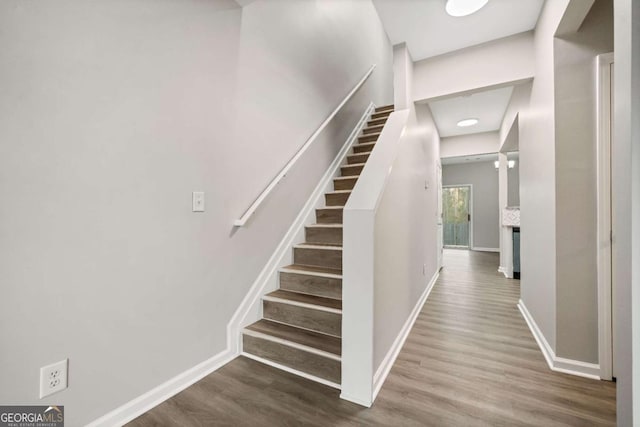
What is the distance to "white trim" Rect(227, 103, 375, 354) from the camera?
6.52 ft

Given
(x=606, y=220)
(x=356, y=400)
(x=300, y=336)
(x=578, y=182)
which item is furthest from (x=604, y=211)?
(x=300, y=336)

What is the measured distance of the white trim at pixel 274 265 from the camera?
199 cm

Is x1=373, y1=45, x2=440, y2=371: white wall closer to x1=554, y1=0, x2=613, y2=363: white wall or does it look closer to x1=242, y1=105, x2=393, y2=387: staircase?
x1=242, y1=105, x2=393, y2=387: staircase

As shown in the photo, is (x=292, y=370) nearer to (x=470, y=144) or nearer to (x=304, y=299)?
(x=304, y=299)

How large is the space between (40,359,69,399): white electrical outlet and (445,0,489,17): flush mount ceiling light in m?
3.18

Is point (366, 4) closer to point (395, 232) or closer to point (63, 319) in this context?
point (395, 232)

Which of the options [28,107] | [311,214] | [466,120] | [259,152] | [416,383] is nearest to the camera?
[28,107]

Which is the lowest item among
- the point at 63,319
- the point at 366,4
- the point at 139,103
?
the point at 63,319

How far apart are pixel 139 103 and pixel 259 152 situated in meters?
0.95

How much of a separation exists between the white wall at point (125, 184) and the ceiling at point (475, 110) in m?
2.60

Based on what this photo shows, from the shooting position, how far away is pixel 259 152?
225 cm

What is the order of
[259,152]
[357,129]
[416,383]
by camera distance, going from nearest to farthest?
[416,383]
[259,152]
[357,129]

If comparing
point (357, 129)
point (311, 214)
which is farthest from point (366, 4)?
point (311, 214)

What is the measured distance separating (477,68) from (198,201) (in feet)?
8.98
